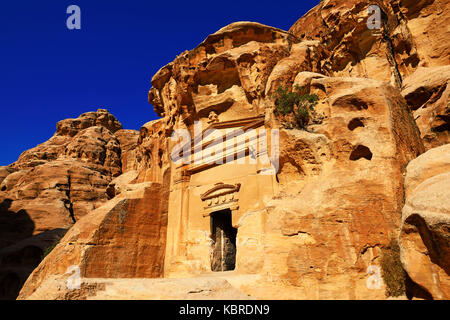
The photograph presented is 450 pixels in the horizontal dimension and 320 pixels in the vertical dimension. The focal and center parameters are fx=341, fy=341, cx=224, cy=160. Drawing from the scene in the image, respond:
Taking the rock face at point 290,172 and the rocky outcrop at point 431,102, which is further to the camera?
the rocky outcrop at point 431,102

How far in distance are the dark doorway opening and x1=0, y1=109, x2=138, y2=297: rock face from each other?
46.7ft

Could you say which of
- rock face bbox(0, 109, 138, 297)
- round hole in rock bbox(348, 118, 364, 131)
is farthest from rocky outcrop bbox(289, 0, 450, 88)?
rock face bbox(0, 109, 138, 297)

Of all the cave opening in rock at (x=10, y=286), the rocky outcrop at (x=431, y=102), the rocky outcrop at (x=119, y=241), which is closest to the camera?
the rocky outcrop at (x=431, y=102)

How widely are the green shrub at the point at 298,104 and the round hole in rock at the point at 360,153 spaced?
2.22 m

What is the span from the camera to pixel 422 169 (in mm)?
6801

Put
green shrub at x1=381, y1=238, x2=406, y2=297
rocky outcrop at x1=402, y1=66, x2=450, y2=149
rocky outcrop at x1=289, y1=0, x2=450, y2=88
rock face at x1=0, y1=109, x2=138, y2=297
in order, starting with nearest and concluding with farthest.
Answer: green shrub at x1=381, y1=238, x2=406, y2=297 → rocky outcrop at x1=402, y1=66, x2=450, y2=149 → rocky outcrop at x1=289, y1=0, x2=450, y2=88 → rock face at x1=0, y1=109, x2=138, y2=297

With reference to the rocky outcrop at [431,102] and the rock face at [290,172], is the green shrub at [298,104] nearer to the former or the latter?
the rock face at [290,172]

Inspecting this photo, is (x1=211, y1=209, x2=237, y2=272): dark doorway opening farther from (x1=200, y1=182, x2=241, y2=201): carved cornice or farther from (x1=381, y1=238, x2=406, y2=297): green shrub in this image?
(x1=381, y1=238, x2=406, y2=297): green shrub

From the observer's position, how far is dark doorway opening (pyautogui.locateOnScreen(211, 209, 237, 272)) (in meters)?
13.8

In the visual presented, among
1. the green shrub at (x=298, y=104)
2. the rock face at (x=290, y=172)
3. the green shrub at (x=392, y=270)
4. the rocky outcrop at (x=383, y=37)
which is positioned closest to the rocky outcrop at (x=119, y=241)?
the rock face at (x=290, y=172)

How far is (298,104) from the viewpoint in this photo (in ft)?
34.6

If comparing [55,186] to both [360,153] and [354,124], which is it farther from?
[360,153]

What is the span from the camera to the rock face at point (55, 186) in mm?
22750

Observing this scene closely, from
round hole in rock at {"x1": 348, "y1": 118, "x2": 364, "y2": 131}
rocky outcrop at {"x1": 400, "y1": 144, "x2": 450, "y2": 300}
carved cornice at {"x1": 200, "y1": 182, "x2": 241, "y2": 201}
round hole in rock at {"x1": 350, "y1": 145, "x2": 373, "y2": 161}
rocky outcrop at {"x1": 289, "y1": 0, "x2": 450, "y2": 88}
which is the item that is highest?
rocky outcrop at {"x1": 289, "y1": 0, "x2": 450, "y2": 88}
